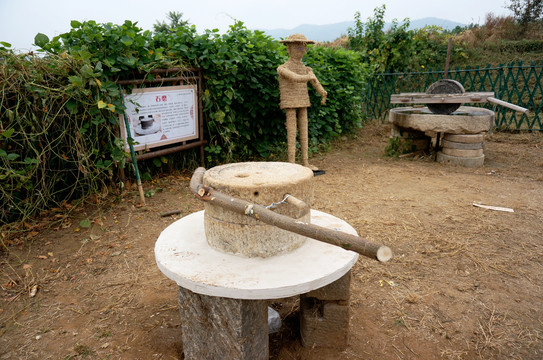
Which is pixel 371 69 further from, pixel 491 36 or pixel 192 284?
pixel 192 284

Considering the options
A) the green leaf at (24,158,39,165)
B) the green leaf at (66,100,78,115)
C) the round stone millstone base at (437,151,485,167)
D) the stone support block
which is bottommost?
the round stone millstone base at (437,151,485,167)

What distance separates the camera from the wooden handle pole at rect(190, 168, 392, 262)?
1.36 m

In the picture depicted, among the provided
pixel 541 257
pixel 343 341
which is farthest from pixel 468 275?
pixel 343 341

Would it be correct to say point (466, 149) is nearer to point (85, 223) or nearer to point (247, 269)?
point (247, 269)

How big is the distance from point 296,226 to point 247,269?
17.5 inches

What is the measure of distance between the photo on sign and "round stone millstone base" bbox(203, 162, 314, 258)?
272 centimetres

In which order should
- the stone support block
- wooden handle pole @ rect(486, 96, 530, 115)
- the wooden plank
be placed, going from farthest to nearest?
the wooden plank → wooden handle pole @ rect(486, 96, 530, 115) → the stone support block

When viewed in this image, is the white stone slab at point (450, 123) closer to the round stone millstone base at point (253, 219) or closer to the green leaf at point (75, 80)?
the round stone millstone base at point (253, 219)

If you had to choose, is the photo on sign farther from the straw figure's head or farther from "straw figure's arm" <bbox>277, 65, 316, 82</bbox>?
the straw figure's head

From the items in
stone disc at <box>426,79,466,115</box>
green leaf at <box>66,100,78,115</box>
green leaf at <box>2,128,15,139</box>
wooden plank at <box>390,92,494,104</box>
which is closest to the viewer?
green leaf at <box>2,128,15,139</box>

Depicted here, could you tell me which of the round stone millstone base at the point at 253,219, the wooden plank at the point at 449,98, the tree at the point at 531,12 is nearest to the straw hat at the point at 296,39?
the wooden plank at the point at 449,98

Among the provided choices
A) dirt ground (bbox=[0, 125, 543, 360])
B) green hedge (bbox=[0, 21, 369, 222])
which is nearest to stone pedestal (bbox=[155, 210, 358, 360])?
dirt ground (bbox=[0, 125, 543, 360])

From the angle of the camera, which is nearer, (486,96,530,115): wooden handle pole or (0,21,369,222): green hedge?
(0,21,369,222): green hedge

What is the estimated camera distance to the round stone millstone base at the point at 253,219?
6.22 feet
